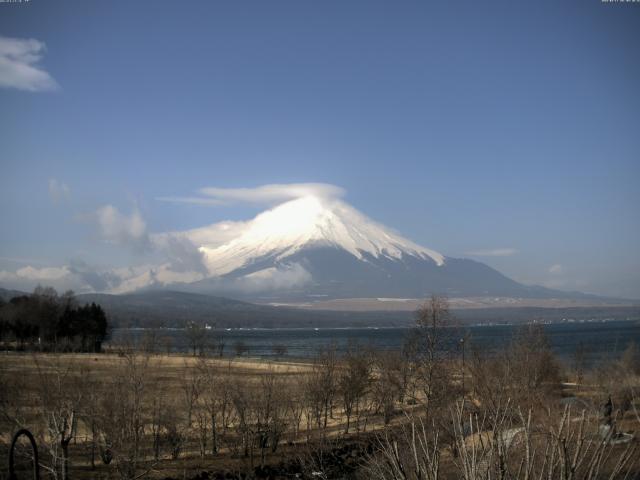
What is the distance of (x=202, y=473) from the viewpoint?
2670 cm

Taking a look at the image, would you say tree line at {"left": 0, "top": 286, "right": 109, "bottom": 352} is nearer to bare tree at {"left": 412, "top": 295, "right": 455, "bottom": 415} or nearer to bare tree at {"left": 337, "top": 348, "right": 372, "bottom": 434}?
bare tree at {"left": 337, "top": 348, "right": 372, "bottom": 434}

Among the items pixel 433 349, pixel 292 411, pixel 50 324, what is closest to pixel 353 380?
pixel 292 411

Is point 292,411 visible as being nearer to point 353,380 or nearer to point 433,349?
point 353,380

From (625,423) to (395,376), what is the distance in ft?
58.6

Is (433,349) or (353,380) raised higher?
(433,349)

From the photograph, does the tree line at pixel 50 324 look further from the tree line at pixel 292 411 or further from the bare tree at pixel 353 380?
the bare tree at pixel 353 380

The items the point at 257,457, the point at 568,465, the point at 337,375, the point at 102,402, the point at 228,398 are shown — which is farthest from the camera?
the point at 337,375

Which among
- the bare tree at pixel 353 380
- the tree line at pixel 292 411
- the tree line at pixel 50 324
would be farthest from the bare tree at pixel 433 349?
the tree line at pixel 50 324

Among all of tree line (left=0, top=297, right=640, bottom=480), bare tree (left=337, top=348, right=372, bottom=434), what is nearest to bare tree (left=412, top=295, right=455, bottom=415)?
tree line (left=0, top=297, right=640, bottom=480)

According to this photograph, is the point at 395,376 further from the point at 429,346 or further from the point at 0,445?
the point at 0,445

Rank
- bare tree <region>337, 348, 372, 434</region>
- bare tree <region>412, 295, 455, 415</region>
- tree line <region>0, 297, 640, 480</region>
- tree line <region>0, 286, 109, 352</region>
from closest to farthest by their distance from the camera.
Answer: tree line <region>0, 297, 640, 480</region>, bare tree <region>412, 295, 455, 415</region>, bare tree <region>337, 348, 372, 434</region>, tree line <region>0, 286, 109, 352</region>

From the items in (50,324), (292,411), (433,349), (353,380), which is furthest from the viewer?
(50,324)

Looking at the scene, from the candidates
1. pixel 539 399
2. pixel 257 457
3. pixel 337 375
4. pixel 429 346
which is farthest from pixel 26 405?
pixel 539 399

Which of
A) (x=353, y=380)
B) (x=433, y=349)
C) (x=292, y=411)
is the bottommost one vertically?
(x=292, y=411)
